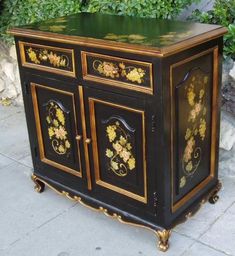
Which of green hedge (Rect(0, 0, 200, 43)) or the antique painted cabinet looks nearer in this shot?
the antique painted cabinet

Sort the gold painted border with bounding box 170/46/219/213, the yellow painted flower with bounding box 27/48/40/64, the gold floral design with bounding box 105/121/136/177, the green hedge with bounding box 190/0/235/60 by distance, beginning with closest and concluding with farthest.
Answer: the gold painted border with bounding box 170/46/219/213 < the gold floral design with bounding box 105/121/136/177 < the yellow painted flower with bounding box 27/48/40/64 < the green hedge with bounding box 190/0/235/60

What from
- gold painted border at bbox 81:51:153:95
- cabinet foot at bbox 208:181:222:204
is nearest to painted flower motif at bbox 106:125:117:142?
gold painted border at bbox 81:51:153:95

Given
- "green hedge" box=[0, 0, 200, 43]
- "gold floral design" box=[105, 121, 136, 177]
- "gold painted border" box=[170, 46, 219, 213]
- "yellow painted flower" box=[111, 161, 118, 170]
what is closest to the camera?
"gold painted border" box=[170, 46, 219, 213]

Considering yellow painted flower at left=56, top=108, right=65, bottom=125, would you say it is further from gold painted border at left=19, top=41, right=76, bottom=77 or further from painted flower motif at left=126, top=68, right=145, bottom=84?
painted flower motif at left=126, top=68, right=145, bottom=84

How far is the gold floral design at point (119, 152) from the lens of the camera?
218 cm

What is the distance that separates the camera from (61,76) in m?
2.31

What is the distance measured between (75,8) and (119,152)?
57.6 inches

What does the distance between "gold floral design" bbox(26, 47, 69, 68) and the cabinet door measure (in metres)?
0.20

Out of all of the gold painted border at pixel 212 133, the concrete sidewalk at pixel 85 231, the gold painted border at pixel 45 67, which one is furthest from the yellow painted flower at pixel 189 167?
the gold painted border at pixel 45 67

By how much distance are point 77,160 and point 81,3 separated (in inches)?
54.0

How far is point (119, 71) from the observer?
2.02m

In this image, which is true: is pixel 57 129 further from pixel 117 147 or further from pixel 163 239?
pixel 163 239

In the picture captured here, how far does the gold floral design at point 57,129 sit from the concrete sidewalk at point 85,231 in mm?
379

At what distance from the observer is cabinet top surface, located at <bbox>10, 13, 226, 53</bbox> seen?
198cm
